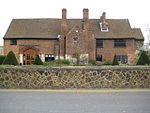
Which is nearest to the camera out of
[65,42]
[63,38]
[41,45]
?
[65,42]

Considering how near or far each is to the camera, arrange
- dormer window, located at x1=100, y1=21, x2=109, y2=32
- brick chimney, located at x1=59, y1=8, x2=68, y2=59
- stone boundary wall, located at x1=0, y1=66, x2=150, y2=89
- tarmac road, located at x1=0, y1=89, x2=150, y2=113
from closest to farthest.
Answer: tarmac road, located at x1=0, y1=89, x2=150, y2=113 < stone boundary wall, located at x1=0, y1=66, x2=150, y2=89 < brick chimney, located at x1=59, y1=8, x2=68, y2=59 < dormer window, located at x1=100, y1=21, x2=109, y2=32

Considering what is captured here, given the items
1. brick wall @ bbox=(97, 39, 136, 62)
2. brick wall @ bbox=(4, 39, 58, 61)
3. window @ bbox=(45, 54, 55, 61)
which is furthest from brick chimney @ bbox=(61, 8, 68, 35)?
brick wall @ bbox=(97, 39, 136, 62)

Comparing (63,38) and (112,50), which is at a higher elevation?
(63,38)

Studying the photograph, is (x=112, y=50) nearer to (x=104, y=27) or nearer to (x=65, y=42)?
(x=104, y=27)

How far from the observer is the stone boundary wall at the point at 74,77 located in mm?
14008

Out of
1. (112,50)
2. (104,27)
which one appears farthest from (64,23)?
(112,50)

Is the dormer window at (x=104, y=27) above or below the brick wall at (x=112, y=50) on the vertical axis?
above

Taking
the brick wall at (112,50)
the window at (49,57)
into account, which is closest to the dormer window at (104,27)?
the brick wall at (112,50)

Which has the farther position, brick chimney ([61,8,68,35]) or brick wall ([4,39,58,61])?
brick wall ([4,39,58,61])

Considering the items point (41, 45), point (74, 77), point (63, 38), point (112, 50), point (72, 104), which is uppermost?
point (63, 38)

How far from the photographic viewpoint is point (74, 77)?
46.1 ft

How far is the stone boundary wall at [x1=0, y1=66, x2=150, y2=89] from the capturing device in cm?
1401

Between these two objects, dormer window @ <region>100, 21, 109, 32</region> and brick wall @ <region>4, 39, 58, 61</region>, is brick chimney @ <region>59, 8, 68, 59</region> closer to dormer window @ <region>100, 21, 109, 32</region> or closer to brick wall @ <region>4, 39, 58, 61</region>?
brick wall @ <region>4, 39, 58, 61</region>

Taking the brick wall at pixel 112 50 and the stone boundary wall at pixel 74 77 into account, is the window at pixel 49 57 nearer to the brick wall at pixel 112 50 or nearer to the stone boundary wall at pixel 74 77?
the brick wall at pixel 112 50
